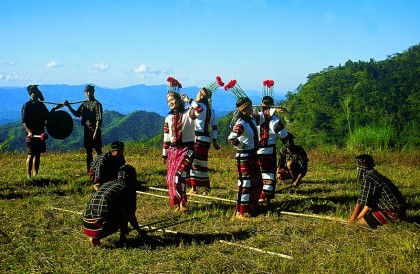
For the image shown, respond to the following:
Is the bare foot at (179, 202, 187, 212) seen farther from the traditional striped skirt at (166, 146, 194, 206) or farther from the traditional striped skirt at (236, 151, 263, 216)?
the traditional striped skirt at (236, 151, 263, 216)

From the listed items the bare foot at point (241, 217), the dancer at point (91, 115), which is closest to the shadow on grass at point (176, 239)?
the bare foot at point (241, 217)

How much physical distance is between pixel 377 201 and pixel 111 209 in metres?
4.15

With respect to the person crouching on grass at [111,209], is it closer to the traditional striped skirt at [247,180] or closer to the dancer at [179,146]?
the dancer at [179,146]

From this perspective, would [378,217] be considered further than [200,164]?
No

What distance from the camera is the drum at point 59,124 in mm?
12031

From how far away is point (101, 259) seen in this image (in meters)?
6.02

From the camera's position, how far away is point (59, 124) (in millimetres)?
12125

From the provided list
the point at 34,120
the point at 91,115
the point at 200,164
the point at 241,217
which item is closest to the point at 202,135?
the point at 200,164

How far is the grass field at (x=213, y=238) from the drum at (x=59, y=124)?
1.43 metres

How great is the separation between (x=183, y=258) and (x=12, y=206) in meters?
4.87

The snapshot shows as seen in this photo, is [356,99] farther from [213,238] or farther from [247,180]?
[213,238]

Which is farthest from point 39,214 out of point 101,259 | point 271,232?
point 271,232

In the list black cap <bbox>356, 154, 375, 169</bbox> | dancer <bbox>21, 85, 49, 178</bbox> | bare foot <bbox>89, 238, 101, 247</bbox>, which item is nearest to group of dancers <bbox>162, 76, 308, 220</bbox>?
black cap <bbox>356, 154, 375, 169</bbox>

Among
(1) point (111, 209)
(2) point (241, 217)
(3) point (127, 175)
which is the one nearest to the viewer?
(1) point (111, 209)
